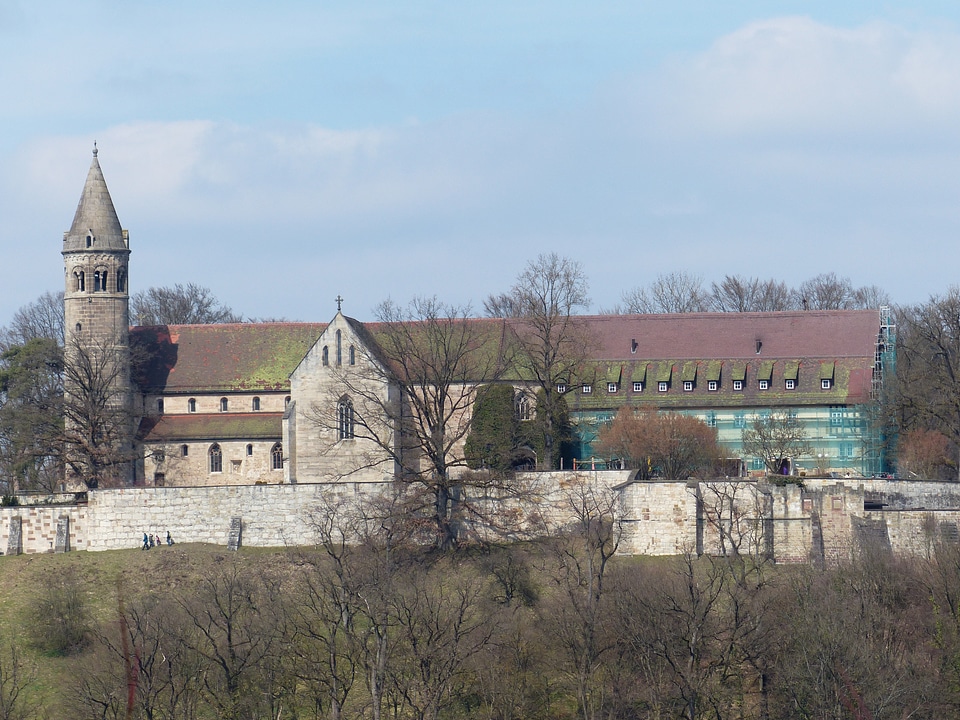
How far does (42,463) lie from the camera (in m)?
76.1

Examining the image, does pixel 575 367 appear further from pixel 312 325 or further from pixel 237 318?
pixel 237 318

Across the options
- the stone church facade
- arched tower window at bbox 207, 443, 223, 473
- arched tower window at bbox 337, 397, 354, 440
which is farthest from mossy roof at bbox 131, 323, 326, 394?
arched tower window at bbox 337, 397, 354, 440

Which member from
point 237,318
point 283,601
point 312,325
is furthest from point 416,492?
point 237,318

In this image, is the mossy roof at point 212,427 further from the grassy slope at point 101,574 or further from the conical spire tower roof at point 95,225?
the grassy slope at point 101,574

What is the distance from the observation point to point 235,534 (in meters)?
65.9

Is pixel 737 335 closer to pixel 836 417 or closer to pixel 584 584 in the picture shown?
pixel 836 417

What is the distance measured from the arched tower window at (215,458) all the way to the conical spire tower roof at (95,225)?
9.33 meters

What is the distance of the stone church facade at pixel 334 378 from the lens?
253ft

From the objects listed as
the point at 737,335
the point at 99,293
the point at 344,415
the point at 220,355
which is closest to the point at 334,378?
the point at 344,415

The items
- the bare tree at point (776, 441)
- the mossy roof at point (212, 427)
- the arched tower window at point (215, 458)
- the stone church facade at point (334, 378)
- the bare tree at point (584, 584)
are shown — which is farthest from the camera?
the mossy roof at point (212, 427)

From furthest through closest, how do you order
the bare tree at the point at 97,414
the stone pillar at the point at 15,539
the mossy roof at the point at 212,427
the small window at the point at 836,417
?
1. the mossy roof at the point at 212,427
2. the small window at the point at 836,417
3. the bare tree at the point at 97,414
4. the stone pillar at the point at 15,539

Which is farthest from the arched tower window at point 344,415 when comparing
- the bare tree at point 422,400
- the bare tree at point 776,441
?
the bare tree at point 776,441

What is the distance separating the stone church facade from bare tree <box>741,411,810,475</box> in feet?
3.01

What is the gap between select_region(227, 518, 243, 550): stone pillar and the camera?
216 feet
